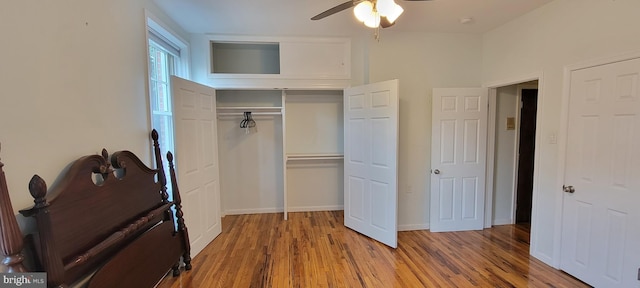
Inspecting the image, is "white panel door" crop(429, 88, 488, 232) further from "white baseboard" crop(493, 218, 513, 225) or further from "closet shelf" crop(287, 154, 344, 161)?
"closet shelf" crop(287, 154, 344, 161)

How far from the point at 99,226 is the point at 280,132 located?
2.73m

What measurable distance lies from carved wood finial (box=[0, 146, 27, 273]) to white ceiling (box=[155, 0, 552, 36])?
2168mm

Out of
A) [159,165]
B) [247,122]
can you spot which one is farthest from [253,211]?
[159,165]

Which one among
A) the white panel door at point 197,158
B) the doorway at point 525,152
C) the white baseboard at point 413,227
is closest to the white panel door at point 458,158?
the white baseboard at point 413,227

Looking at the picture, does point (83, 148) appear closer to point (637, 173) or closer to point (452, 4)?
point (452, 4)

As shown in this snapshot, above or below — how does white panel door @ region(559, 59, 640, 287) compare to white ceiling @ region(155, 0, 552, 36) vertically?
below

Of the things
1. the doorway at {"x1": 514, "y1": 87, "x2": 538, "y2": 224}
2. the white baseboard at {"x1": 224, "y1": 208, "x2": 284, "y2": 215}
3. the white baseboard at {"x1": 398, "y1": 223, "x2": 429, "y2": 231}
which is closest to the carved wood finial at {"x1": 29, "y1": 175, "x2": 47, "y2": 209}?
the white baseboard at {"x1": 224, "y1": 208, "x2": 284, "y2": 215}

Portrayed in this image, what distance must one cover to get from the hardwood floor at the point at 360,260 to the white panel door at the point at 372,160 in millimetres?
243

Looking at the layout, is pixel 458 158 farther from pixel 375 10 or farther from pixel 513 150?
pixel 375 10

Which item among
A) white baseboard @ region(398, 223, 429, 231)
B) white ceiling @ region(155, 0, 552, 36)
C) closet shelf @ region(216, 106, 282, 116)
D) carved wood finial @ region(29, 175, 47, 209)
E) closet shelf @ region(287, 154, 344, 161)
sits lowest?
white baseboard @ region(398, 223, 429, 231)

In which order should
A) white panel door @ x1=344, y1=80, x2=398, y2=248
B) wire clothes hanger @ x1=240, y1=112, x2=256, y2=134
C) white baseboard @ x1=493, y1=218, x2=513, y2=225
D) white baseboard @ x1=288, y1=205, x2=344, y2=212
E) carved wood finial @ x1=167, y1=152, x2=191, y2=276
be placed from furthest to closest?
white baseboard @ x1=288, y1=205, x2=344, y2=212
wire clothes hanger @ x1=240, y1=112, x2=256, y2=134
white baseboard @ x1=493, y1=218, x2=513, y2=225
white panel door @ x1=344, y1=80, x2=398, y2=248
carved wood finial @ x1=167, y1=152, x2=191, y2=276

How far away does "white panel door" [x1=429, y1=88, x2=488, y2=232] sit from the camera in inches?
130

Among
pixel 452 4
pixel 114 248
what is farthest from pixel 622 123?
pixel 114 248

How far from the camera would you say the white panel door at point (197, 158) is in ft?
8.63
